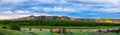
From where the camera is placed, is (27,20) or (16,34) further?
(27,20)

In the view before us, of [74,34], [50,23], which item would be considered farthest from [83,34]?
[50,23]

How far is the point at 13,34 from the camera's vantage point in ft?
61.2

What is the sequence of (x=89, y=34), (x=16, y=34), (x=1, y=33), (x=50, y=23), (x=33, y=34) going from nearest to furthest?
1. (x=1, y=33)
2. (x=16, y=34)
3. (x=33, y=34)
4. (x=89, y=34)
5. (x=50, y=23)

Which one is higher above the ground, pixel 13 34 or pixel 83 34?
pixel 13 34

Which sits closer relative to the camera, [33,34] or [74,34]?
[33,34]

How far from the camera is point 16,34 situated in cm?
1889

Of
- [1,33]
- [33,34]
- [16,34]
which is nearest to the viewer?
[1,33]

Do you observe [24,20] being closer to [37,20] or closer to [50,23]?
[37,20]

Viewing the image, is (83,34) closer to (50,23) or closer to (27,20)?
(50,23)

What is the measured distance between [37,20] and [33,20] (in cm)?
191

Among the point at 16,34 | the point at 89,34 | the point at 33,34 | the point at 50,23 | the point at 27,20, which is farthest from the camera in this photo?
the point at 27,20

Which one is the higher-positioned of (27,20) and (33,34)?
(33,34)

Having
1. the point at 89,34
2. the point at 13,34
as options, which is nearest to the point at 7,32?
the point at 13,34

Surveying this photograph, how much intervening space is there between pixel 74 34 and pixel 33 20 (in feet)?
200
